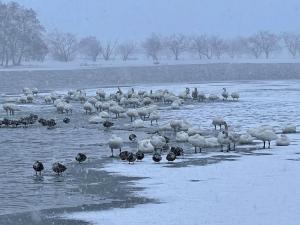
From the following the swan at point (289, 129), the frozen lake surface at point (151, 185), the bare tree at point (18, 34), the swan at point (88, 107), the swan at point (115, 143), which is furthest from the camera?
the bare tree at point (18, 34)

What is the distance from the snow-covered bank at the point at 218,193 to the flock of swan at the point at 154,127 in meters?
1.45

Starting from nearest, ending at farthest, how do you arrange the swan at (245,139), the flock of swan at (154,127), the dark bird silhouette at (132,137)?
the flock of swan at (154,127), the swan at (245,139), the dark bird silhouette at (132,137)

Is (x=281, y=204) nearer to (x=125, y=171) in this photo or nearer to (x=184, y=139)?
(x=125, y=171)

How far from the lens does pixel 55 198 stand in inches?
611

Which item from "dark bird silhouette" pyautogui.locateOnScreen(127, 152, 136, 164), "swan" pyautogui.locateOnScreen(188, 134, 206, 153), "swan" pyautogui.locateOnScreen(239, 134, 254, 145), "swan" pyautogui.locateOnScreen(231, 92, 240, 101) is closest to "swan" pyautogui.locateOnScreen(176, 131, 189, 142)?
"swan" pyautogui.locateOnScreen(239, 134, 254, 145)

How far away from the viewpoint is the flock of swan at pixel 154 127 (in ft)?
71.5

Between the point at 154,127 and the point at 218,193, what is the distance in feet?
47.3

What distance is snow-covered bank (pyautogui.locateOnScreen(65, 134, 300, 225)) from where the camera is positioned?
43.7 feet

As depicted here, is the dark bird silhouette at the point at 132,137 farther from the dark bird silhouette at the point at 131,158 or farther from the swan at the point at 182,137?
the dark bird silhouette at the point at 131,158

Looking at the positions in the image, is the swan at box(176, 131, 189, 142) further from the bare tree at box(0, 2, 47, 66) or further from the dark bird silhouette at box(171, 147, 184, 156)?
the bare tree at box(0, 2, 47, 66)

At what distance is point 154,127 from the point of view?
97.8 feet

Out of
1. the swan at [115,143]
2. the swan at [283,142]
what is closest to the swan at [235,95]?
the swan at [283,142]

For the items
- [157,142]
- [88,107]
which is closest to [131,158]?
[157,142]

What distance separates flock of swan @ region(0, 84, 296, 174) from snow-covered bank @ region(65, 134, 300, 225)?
1.45m
